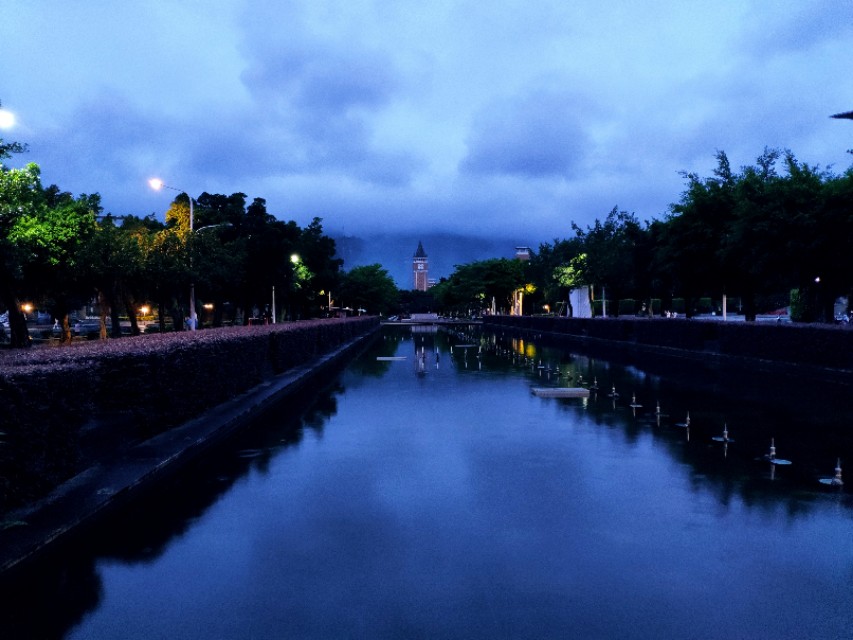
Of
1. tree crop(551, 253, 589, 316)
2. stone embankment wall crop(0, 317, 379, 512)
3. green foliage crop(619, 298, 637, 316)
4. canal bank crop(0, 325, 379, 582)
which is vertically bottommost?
canal bank crop(0, 325, 379, 582)

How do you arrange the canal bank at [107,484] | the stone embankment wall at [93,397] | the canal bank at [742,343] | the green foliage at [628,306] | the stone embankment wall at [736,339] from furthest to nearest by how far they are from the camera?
1. the green foliage at [628,306]
2. the stone embankment wall at [736,339]
3. the canal bank at [742,343]
4. the stone embankment wall at [93,397]
5. the canal bank at [107,484]

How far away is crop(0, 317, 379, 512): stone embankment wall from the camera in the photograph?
695 cm

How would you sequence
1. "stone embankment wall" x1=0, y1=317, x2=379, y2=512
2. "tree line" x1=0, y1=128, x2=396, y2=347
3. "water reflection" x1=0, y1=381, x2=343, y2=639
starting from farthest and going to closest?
"tree line" x1=0, y1=128, x2=396, y2=347
"stone embankment wall" x1=0, y1=317, x2=379, y2=512
"water reflection" x1=0, y1=381, x2=343, y2=639

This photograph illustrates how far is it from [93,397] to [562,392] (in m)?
11.4

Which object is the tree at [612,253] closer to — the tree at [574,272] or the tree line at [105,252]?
the tree at [574,272]

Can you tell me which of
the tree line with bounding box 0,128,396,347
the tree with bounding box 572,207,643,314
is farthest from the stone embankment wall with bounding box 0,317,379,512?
the tree with bounding box 572,207,643,314

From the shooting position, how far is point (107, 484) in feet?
26.7

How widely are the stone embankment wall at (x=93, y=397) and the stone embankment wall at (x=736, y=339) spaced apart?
59.3 feet

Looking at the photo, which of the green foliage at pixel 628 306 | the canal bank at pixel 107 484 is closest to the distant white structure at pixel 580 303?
the green foliage at pixel 628 306

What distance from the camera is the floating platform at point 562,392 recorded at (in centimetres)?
1728

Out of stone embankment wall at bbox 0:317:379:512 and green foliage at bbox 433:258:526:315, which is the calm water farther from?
green foliage at bbox 433:258:526:315

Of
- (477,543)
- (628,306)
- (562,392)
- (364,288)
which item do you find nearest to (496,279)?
(628,306)

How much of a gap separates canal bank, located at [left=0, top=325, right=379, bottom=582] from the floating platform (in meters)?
6.65

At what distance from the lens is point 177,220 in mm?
48250
